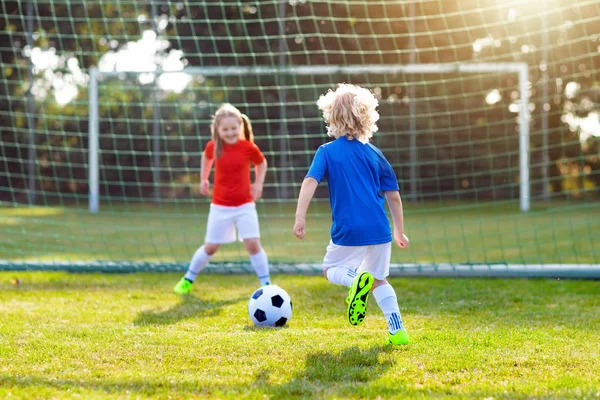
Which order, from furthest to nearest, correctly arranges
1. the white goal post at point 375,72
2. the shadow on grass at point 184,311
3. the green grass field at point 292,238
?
the white goal post at point 375,72 → the green grass field at point 292,238 → the shadow on grass at point 184,311

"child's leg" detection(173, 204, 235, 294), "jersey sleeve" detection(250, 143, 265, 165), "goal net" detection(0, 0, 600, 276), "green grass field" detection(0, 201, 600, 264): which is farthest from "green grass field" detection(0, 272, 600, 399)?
"goal net" detection(0, 0, 600, 276)

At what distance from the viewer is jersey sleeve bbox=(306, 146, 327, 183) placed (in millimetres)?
3693

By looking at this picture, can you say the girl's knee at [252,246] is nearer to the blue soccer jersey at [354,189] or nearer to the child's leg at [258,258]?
the child's leg at [258,258]

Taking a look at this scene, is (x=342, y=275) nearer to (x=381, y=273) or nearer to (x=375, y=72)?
(x=381, y=273)

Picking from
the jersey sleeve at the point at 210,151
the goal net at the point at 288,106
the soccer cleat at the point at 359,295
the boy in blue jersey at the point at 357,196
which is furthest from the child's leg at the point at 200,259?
the goal net at the point at 288,106

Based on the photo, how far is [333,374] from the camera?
3.12 meters

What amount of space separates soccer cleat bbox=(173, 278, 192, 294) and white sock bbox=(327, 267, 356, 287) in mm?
1801

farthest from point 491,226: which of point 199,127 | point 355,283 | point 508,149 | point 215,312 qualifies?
point 355,283

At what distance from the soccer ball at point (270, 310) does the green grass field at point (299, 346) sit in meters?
0.06

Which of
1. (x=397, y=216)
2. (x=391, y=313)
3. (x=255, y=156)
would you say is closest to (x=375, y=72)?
(x=255, y=156)

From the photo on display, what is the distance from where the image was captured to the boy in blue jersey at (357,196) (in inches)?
147

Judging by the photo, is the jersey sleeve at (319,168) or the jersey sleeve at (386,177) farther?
the jersey sleeve at (386,177)

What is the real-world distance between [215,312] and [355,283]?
4.38ft

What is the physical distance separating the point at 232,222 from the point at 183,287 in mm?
541
